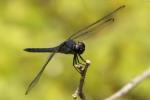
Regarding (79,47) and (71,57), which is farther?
(71,57)

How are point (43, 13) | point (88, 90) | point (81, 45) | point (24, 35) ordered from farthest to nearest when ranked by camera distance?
point (43, 13) → point (24, 35) → point (88, 90) → point (81, 45)

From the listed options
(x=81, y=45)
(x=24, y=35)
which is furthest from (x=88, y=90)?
(x=81, y=45)

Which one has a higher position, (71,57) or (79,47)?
(79,47)

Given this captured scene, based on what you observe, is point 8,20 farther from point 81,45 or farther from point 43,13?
point 81,45

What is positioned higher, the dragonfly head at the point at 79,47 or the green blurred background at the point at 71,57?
the dragonfly head at the point at 79,47

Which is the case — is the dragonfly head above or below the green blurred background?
above

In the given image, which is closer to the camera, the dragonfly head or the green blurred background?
the dragonfly head

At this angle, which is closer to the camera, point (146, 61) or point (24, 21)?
point (146, 61)

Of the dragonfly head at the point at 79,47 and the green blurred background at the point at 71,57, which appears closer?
the dragonfly head at the point at 79,47
